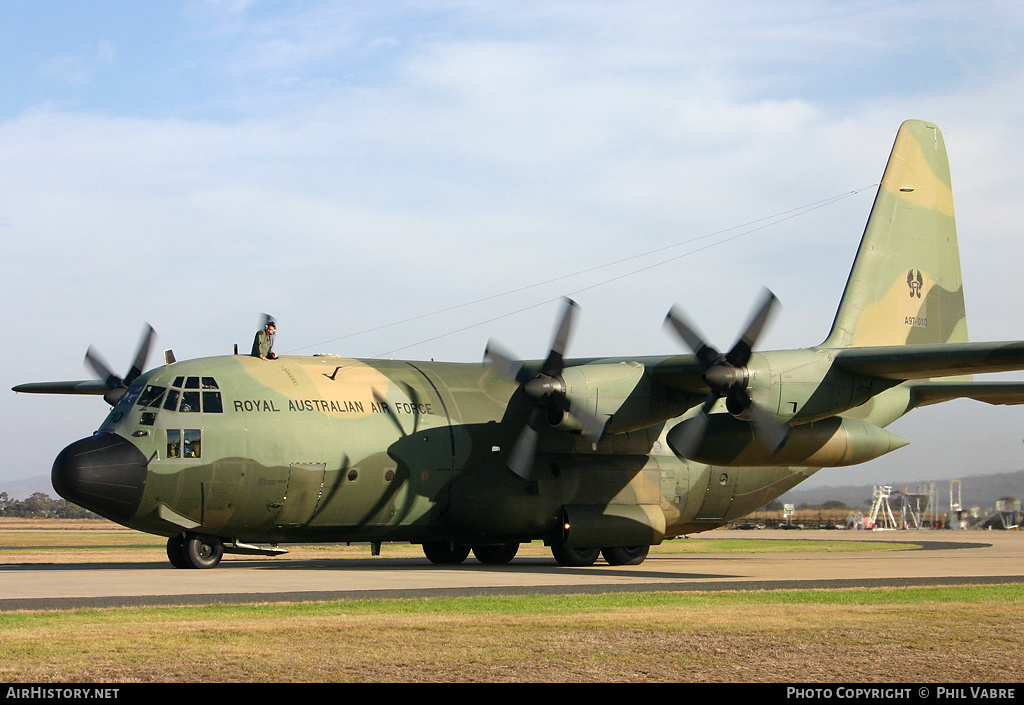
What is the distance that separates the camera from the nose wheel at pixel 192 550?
2339cm

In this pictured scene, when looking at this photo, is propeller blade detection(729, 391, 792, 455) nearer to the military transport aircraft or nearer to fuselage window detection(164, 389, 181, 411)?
the military transport aircraft

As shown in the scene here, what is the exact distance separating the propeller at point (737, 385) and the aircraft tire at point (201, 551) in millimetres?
9731

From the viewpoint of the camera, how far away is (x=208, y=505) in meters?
22.4

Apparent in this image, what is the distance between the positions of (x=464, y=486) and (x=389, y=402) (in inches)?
97.5

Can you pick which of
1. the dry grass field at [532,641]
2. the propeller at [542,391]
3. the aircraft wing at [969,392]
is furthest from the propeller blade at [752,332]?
the aircraft wing at [969,392]

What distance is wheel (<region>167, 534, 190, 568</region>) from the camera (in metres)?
23.4

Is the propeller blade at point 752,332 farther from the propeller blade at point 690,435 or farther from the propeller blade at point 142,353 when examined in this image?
the propeller blade at point 142,353

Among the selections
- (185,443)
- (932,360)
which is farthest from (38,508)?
(932,360)

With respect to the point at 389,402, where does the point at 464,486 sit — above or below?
below

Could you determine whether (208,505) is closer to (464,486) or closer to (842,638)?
(464,486)

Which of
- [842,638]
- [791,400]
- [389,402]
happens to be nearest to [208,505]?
[389,402]

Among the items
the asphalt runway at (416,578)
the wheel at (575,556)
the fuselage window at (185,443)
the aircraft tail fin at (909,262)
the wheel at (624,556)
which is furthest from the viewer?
the aircraft tail fin at (909,262)

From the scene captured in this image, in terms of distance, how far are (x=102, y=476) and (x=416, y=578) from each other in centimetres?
614

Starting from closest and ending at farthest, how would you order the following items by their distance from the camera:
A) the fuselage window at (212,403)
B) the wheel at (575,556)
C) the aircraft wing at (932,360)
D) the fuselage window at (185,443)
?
1. the aircraft wing at (932,360)
2. the fuselage window at (185,443)
3. the fuselage window at (212,403)
4. the wheel at (575,556)
